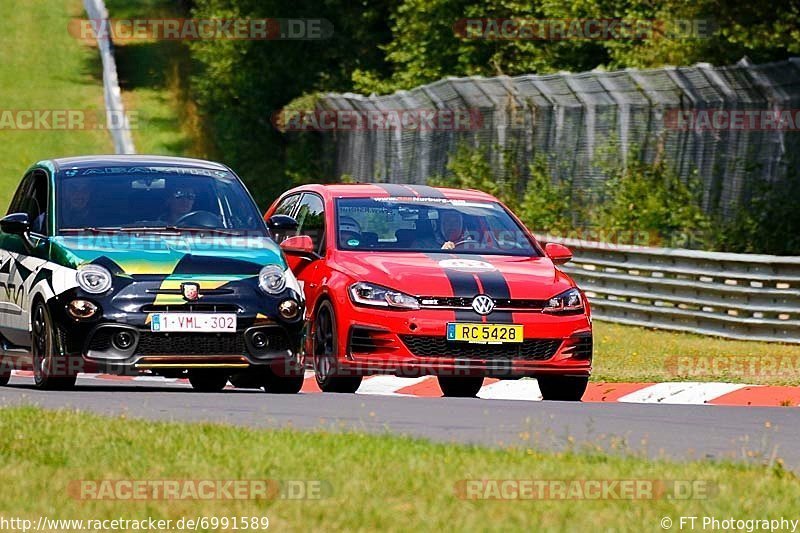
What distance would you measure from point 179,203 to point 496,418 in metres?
3.57

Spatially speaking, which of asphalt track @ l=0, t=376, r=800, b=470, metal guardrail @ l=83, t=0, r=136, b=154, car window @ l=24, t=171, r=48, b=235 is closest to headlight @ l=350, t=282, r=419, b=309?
asphalt track @ l=0, t=376, r=800, b=470

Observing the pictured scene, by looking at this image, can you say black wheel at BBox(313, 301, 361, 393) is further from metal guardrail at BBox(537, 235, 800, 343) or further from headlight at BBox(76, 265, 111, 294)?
metal guardrail at BBox(537, 235, 800, 343)

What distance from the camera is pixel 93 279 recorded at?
12.8 metres

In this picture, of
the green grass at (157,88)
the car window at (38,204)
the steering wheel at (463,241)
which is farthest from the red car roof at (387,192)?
the green grass at (157,88)

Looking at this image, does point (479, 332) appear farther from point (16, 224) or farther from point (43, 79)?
point (43, 79)

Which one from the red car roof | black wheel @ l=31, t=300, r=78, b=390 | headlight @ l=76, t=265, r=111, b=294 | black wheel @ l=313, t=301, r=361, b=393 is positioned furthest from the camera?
the red car roof

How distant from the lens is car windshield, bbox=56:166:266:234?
13.8 meters

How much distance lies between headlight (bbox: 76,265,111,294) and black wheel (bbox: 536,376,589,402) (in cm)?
334

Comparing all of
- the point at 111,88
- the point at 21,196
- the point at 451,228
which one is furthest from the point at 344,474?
the point at 111,88

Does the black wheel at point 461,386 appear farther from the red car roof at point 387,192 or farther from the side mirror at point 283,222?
the side mirror at point 283,222

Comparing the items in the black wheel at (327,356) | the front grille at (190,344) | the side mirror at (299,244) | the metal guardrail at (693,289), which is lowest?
the metal guardrail at (693,289)

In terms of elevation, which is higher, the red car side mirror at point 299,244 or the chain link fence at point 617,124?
the red car side mirror at point 299,244

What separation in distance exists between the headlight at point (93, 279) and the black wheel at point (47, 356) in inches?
13.1

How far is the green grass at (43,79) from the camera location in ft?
191
